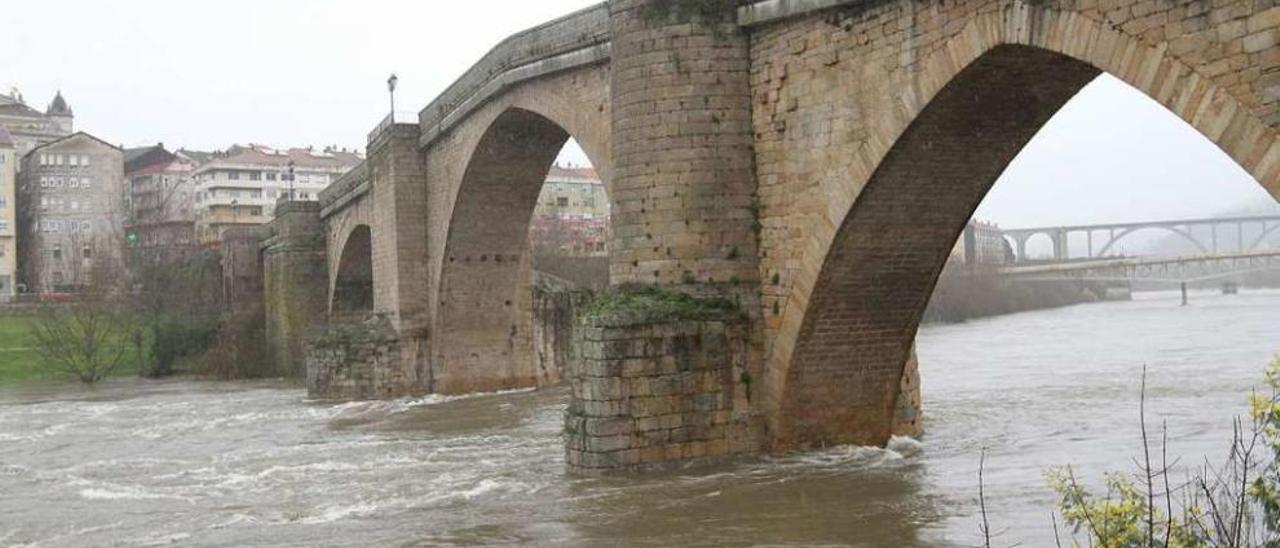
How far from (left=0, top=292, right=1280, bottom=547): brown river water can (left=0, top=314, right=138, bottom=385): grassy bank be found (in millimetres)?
12975

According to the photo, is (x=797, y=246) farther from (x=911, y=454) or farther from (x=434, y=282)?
(x=434, y=282)

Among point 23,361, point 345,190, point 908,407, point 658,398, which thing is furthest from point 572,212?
point 658,398

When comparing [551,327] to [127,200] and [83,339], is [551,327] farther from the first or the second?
[127,200]

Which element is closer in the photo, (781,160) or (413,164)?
(781,160)

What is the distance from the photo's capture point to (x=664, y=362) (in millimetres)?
13016

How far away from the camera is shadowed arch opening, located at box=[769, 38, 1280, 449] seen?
36.8 feet

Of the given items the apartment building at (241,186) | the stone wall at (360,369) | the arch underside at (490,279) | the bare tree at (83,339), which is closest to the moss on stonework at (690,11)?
the arch underside at (490,279)

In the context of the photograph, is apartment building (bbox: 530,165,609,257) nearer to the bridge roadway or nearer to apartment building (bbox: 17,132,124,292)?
the bridge roadway

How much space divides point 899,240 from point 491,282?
52.6 ft

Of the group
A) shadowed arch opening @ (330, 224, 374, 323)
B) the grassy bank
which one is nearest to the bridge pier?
shadowed arch opening @ (330, 224, 374, 323)

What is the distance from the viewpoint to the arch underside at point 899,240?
11.2 metres

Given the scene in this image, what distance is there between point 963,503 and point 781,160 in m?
4.18

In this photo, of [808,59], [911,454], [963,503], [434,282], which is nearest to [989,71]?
[808,59]

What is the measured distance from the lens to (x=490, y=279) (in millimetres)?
27812
